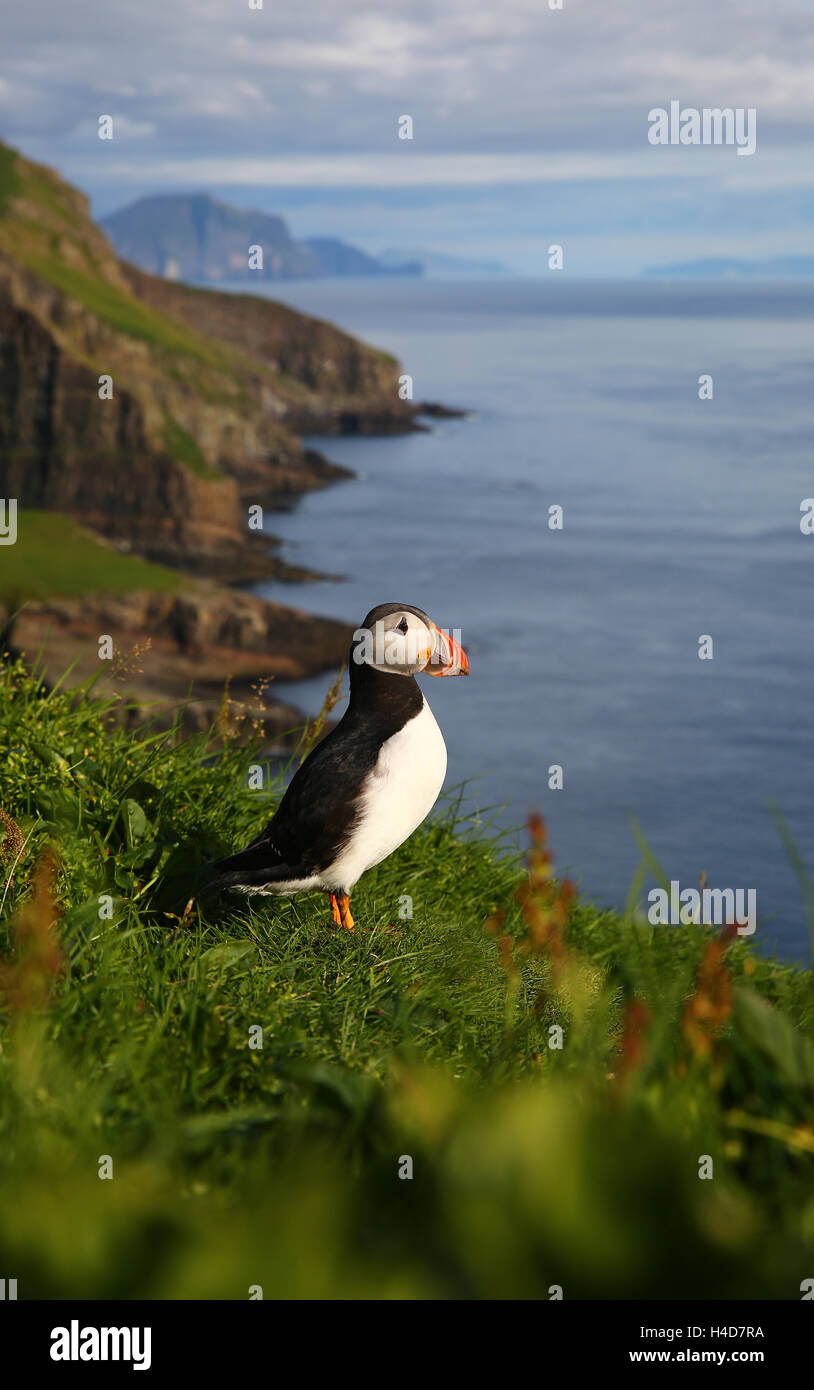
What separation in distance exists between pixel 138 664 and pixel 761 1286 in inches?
238

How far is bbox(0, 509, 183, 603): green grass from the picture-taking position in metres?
92.1

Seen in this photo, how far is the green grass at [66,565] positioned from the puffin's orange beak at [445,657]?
282ft

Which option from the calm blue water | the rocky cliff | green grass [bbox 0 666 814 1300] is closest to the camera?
green grass [bbox 0 666 814 1300]

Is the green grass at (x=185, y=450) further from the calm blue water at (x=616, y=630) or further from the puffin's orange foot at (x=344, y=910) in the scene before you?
the puffin's orange foot at (x=344, y=910)

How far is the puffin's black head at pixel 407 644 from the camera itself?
19.4 feet

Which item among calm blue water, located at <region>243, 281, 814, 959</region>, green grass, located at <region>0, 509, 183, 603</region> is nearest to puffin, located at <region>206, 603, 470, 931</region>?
calm blue water, located at <region>243, 281, 814, 959</region>

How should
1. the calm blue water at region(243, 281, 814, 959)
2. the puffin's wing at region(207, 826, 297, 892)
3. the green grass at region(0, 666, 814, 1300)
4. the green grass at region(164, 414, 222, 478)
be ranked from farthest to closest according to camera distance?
the green grass at region(164, 414, 222, 478), the calm blue water at region(243, 281, 814, 959), the puffin's wing at region(207, 826, 297, 892), the green grass at region(0, 666, 814, 1300)

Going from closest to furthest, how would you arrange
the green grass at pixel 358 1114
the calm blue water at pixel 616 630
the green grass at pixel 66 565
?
the green grass at pixel 358 1114, the calm blue water at pixel 616 630, the green grass at pixel 66 565

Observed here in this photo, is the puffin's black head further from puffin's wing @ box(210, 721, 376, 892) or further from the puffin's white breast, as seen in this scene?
puffin's wing @ box(210, 721, 376, 892)

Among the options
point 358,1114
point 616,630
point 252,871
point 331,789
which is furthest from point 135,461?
point 358,1114

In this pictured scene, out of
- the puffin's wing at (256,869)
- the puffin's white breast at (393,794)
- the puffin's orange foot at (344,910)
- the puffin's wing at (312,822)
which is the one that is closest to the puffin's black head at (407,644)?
the puffin's white breast at (393,794)

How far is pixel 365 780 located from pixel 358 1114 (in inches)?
101

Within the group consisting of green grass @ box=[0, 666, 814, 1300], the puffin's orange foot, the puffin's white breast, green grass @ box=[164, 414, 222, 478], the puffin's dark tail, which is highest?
green grass @ box=[164, 414, 222, 478]
